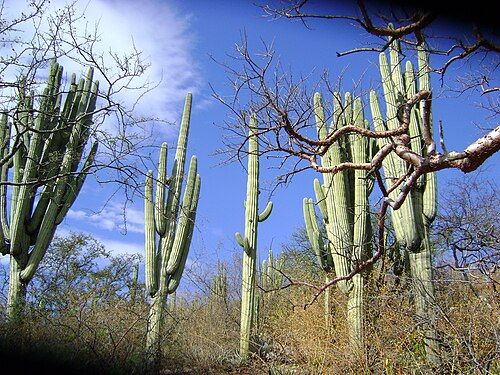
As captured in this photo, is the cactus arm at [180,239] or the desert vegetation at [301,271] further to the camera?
the cactus arm at [180,239]

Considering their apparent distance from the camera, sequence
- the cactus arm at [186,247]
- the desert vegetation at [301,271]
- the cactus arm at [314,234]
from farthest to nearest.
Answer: the cactus arm at [314,234]
the cactus arm at [186,247]
the desert vegetation at [301,271]

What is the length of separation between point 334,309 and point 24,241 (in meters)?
5.57

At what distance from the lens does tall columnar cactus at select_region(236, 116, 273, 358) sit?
33.7 feet

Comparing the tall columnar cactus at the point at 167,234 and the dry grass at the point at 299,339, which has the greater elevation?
the tall columnar cactus at the point at 167,234

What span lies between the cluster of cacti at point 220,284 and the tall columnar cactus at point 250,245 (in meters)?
3.83

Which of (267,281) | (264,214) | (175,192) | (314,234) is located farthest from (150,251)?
(267,281)

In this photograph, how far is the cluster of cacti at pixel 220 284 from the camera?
1447 centimetres

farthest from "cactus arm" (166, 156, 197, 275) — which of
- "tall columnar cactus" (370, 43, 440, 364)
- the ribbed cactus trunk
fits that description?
"tall columnar cactus" (370, 43, 440, 364)

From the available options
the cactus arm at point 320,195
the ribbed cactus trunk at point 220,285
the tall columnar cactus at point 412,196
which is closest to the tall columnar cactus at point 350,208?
the cactus arm at point 320,195

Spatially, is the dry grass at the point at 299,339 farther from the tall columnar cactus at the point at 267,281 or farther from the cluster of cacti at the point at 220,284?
the cluster of cacti at the point at 220,284

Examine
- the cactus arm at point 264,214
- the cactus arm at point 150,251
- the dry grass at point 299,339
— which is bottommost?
the dry grass at point 299,339

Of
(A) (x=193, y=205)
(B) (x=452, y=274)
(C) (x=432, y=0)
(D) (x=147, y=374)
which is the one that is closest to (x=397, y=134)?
(C) (x=432, y=0)

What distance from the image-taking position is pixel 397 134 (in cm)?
485

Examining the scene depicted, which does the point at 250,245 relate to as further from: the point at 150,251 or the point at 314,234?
the point at 150,251
